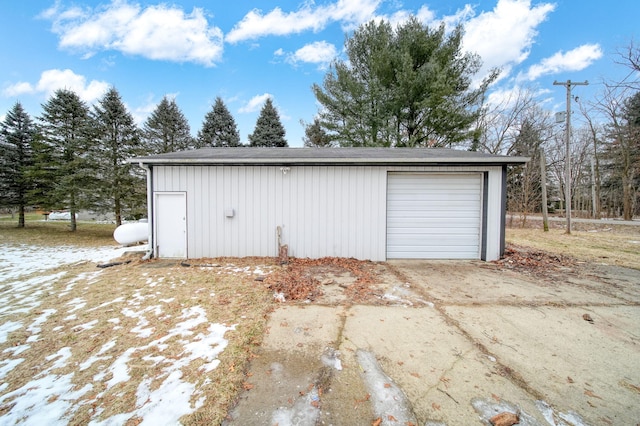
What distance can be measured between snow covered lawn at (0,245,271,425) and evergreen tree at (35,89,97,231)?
7700mm

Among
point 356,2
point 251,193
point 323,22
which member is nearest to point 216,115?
point 323,22

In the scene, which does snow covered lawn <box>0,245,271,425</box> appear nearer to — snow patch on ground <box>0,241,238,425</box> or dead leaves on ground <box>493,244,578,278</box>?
snow patch on ground <box>0,241,238,425</box>

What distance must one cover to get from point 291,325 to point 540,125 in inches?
758

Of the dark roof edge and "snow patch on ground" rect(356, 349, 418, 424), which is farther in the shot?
the dark roof edge

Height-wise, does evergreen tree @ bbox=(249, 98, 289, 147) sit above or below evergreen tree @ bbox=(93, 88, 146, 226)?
above

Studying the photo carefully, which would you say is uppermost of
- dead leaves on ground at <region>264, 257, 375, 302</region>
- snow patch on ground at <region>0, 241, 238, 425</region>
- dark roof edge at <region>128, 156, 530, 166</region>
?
dark roof edge at <region>128, 156, 530, 166</region>

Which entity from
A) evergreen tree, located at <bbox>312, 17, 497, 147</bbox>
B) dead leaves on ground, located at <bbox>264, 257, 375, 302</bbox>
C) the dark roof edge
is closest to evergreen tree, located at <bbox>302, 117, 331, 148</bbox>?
evergreen tree, located at <bbox>312, 17, 497, 147</bbox>

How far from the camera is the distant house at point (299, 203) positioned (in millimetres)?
5836

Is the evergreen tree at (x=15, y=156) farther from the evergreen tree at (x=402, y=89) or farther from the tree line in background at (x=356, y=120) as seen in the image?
the evergreen tree at (x=402, y=89)

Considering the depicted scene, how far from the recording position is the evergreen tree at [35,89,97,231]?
35.2 ft

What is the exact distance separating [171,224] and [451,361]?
6.17 m

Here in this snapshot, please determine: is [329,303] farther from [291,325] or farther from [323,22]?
[323,22]

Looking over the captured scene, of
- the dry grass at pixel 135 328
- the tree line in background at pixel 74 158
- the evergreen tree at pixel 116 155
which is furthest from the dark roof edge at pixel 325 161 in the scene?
the evergreen tree at pixel 116 155

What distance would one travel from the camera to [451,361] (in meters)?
2.21
